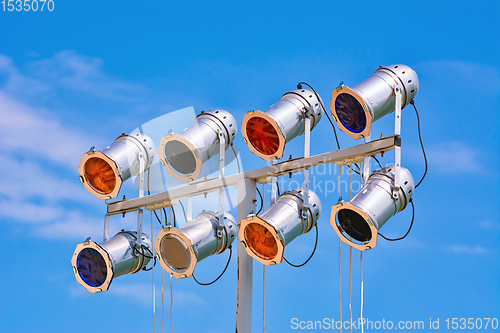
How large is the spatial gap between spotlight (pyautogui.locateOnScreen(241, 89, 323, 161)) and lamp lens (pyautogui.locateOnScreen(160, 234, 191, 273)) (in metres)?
1.13

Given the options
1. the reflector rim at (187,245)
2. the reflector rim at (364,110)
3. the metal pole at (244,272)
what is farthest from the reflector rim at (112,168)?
the reflector rim at (364,110)

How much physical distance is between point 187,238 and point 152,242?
3.62 feet

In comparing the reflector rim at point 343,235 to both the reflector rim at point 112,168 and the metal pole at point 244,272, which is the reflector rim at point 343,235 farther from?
the reflector rim at point 112,168

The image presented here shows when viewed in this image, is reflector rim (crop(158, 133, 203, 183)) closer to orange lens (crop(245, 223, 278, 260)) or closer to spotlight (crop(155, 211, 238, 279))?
spotlight (crop(155, 211, 238, 279))

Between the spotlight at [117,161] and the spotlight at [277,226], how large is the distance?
69.8 inches

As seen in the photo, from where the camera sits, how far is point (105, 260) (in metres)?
7.85

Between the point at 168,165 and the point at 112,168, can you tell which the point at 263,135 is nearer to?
the point at 168,165

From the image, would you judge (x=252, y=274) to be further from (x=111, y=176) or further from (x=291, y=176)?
(x=111, y=176)

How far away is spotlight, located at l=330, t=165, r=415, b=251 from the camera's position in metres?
6.34

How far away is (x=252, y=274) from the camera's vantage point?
7426 millimetres

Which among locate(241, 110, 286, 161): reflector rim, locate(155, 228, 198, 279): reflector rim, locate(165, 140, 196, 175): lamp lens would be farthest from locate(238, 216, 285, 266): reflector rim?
A: locate(165, 140, 196, 175): lamp lens

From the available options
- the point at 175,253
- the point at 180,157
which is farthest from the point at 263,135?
the point at 175,253

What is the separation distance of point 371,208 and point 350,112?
88 centimetres

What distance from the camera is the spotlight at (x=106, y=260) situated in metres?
7.87
